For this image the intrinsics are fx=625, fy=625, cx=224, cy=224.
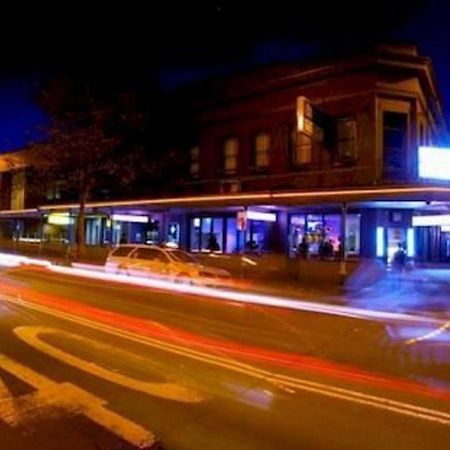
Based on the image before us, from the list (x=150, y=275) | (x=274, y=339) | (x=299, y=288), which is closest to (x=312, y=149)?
(x=299, y=288)

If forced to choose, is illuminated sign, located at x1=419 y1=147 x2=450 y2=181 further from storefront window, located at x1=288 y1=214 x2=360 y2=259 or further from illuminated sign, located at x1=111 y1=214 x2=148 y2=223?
illuminated sign, located at x1=111 y1=214 x2=148 y2=223

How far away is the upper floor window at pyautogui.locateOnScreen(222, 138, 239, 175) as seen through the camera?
3317 centimetres

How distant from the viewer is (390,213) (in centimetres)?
2805

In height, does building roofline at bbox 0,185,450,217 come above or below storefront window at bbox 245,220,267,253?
above

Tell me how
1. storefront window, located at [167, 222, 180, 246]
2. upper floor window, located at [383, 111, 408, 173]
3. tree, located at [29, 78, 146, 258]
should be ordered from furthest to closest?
storefront window, located at [167, 222, 180, 246], tree, located at [29, 78, 146, 258], upper floor window, located at [383, 111, 408, 173]

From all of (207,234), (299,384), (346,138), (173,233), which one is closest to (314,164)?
(346,138)

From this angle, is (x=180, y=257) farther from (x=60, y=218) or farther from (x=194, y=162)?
(x=60, y=218)

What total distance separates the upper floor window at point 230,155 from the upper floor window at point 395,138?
27.6 feet

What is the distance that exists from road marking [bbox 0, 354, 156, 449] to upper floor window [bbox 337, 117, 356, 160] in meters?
21.8

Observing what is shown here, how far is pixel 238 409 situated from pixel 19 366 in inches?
134

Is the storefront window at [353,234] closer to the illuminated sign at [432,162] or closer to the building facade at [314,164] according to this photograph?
the building facade at [314,164]

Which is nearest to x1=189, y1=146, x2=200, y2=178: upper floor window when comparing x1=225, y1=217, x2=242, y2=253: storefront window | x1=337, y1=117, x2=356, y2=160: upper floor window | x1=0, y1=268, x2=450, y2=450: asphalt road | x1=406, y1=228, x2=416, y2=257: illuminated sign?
x1=225, y1=217, x2=242, y2=253: storefront window

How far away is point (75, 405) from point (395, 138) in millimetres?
23888

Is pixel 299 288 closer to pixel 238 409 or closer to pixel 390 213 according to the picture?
pixel 390 213
